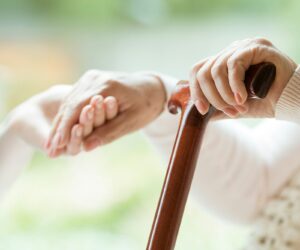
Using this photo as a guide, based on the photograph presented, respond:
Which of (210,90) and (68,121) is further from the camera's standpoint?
(68,121)

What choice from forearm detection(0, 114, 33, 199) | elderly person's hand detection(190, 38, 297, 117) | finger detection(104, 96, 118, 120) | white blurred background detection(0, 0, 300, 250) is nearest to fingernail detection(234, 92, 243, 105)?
elderly person's hand detection(190, 38, 297, 117)

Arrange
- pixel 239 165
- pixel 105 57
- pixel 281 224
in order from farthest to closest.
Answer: pixel 105 57
pixel 239 165
pixel 281 224

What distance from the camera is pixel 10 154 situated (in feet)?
3.47

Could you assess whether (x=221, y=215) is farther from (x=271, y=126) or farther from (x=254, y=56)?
(x=254, y=56)

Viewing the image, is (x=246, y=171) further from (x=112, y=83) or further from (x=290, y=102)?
(x=290, y=102)

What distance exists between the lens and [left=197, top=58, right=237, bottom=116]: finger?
66 cm

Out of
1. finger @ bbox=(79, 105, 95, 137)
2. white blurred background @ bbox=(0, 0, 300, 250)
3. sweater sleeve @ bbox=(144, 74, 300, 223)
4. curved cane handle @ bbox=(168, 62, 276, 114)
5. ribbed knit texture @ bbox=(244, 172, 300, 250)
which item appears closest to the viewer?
curved cane handle @ bbox=(168, 62, 276, 114)

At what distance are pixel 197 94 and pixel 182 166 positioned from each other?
0.09 metres

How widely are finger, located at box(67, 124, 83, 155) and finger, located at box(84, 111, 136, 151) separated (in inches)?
0.5

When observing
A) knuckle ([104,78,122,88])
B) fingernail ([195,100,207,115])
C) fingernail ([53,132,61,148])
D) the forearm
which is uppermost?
fingernail ([195,100,207,115])

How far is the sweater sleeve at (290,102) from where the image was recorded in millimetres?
641

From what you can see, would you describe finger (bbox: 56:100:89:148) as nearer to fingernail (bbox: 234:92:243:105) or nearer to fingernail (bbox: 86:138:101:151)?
fingernail (bbox: 86:138:101:151)

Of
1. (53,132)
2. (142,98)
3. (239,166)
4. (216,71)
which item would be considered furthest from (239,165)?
(216,71)

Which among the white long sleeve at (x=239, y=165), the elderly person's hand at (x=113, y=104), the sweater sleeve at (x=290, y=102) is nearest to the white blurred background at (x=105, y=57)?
the white long sleeve at (x=239, y=165)
